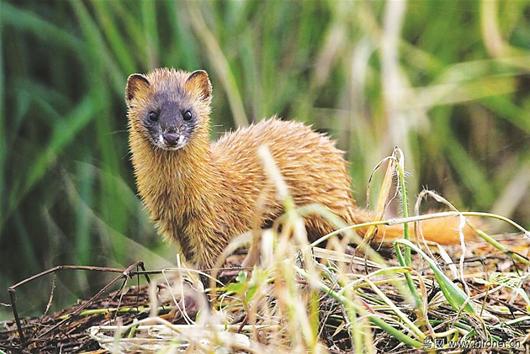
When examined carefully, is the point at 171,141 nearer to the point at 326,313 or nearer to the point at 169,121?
the point at 169,121

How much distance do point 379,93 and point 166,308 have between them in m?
2.23

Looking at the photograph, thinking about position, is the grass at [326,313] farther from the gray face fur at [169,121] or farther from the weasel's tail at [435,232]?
the weasel's tail at [435,232]

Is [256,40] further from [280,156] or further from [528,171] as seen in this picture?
[280,156]

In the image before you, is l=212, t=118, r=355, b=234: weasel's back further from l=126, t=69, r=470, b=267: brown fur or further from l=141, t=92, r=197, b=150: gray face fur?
l=141, t=92, r=197, b=150: gray face fur

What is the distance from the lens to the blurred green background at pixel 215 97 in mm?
4430

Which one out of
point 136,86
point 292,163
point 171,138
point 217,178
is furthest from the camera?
point 292,163

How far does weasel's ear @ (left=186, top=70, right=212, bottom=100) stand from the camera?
2.87 meters

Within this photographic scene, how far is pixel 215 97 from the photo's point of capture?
4.46m

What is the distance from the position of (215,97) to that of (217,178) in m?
1.55

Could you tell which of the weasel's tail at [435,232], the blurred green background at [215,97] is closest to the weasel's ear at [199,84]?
the weasel's tail at [435,232]

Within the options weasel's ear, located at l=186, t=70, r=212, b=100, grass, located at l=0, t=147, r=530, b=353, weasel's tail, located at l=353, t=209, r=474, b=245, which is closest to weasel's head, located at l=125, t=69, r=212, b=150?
weasel's ear, located at l=186, t=70, r=212, b=100

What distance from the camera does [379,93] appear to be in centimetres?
465

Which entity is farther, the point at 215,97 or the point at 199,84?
the point at 215,97

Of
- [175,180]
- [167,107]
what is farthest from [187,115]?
Result: [175,180]
